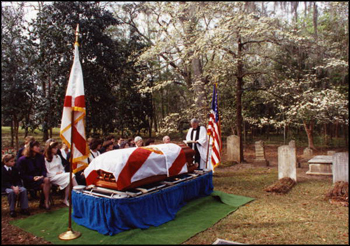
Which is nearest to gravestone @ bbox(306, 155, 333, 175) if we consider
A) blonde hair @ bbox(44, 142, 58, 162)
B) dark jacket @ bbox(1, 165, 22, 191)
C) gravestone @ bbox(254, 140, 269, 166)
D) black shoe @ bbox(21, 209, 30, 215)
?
gravestone @ bbox(254, 140, 269, 166)

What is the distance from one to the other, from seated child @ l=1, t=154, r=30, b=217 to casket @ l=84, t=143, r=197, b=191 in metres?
1.29

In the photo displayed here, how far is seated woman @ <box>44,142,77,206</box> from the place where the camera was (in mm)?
5902

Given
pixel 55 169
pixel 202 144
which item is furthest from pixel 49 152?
pixel 202 144

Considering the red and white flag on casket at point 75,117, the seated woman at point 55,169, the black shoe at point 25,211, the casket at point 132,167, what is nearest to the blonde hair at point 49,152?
the seated woman at point 55,169

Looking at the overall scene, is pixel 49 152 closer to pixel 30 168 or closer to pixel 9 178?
pixel 30 168

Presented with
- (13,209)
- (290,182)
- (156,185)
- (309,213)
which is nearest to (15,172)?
(13,209)

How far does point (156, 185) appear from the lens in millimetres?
5504

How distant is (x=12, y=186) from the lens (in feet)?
17.5

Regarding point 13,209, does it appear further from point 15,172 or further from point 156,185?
point 156,185

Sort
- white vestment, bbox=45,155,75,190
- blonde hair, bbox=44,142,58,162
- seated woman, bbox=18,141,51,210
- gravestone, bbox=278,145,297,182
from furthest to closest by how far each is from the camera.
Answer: gravestone, bbox=278,145,297,182 < blonde hair, bbox=44,142,58,162 < white vestment, bbox=45,155,75,190 < seated woman, bbox=18,141,51,210

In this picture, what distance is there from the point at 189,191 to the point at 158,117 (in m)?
23.0

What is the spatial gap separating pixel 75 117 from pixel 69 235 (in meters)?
1.81

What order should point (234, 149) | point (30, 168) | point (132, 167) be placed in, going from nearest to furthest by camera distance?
point (132, 167) → point (30, 168) → point (234, 149)

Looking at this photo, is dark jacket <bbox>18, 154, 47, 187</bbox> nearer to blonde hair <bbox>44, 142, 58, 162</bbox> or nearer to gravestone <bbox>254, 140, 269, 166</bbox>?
blonde hair <bbox>44, 142, 58, 162</bbox>
